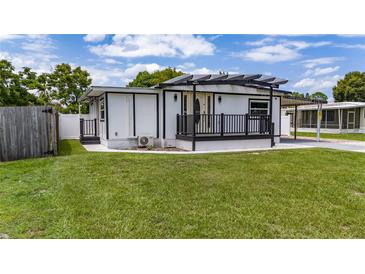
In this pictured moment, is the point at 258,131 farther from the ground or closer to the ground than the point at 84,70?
closer to the ground

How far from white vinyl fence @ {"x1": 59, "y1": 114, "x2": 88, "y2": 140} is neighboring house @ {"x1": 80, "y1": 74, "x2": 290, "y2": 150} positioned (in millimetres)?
5096

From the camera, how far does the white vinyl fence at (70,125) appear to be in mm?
16516

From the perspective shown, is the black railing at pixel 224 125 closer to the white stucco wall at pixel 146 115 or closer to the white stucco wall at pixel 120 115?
the white stucco wall at pixel 146 115

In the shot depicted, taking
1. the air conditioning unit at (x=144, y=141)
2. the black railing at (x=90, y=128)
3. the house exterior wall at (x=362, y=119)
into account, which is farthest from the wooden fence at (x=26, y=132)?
the house exterior wall at (x=362, y=119)

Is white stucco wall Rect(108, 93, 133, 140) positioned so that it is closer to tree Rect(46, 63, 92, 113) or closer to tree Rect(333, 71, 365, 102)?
tree Rect(46, 63, 92, 113)

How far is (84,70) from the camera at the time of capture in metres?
23.6

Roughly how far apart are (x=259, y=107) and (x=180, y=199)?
998cm

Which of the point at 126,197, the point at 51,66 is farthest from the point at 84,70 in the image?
the point at 126,197

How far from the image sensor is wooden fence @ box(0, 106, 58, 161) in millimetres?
7637

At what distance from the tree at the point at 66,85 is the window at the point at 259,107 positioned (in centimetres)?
1482

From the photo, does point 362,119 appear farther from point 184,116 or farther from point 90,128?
point 90,128
